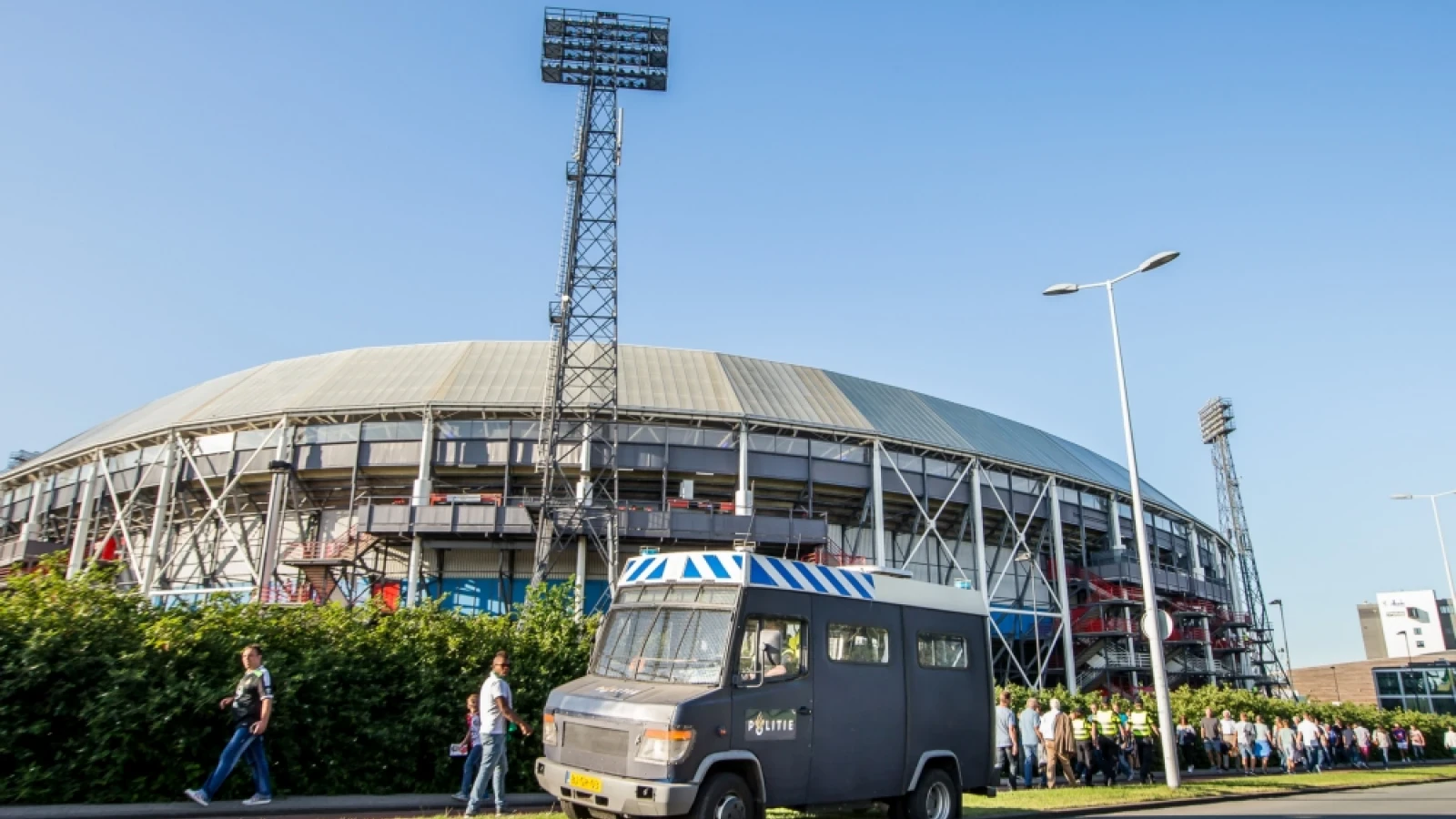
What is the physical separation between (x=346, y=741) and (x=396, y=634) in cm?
153

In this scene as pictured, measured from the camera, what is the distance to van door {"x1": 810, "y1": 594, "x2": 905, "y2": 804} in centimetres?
896

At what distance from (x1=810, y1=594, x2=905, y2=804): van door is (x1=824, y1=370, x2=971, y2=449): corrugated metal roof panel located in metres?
29.1

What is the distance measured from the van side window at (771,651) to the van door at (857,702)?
0.25 meters

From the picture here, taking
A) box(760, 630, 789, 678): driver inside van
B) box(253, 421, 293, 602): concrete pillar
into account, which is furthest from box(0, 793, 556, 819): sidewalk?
box(253, 421, 293, 602): concrete pillar

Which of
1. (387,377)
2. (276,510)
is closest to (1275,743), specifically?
(276,510)

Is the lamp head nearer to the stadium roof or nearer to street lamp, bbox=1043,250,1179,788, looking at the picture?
street lamp, bbox=1043,250,1179,788

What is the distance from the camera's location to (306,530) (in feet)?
120

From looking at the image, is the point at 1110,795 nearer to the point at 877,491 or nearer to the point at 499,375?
the point at 877,491

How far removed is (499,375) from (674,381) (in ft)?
24.4

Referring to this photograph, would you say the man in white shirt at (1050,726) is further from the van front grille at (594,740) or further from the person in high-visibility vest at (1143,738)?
the van front grille at (594,740)

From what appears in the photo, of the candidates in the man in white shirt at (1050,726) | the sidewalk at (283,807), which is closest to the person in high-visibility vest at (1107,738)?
the man in white shirt at (1050,726)

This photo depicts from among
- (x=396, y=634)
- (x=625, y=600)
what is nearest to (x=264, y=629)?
(x=396, y=634)

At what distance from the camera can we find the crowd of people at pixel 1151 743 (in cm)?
1681

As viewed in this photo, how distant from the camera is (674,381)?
39156mm
